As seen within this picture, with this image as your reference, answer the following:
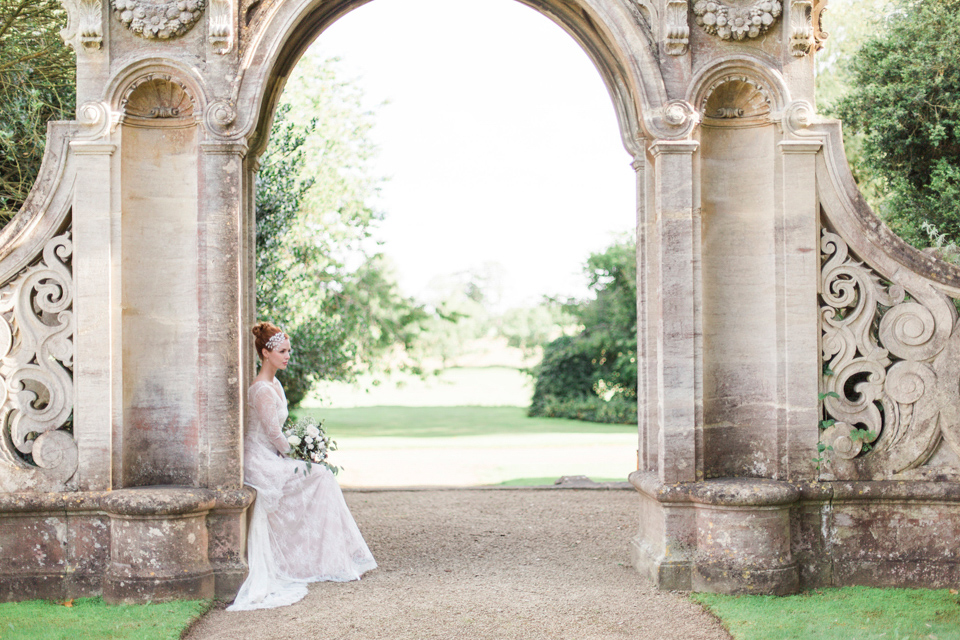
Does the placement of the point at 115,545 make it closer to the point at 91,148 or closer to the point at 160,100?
the point at 91,148

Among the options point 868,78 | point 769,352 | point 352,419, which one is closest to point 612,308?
point 352,419

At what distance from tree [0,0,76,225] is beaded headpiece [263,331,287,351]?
297cm

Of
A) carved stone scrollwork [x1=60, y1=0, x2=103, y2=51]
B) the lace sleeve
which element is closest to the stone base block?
the lace sleeve

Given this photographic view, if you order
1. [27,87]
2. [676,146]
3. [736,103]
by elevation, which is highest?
[27,87]

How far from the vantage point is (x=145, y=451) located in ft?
17.7

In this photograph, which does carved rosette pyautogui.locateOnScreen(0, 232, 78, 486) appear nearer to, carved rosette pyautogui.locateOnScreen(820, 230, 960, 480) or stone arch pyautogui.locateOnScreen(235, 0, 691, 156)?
stone arch pyautogui.locateOnScreen(235, 0, 691, 156)

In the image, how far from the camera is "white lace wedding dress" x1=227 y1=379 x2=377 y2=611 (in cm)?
559

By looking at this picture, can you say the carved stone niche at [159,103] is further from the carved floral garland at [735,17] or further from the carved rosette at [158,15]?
the carved floral garland at [735,17]

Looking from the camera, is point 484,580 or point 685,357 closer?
point 685,357

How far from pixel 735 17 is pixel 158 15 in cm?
381

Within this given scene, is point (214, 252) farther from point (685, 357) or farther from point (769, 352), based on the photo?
point (769, 352)

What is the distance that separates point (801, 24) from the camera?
5.33 metres

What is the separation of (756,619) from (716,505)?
2.41 feet

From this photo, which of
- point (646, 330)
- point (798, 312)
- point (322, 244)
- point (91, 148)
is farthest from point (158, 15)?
point (322, 244)
